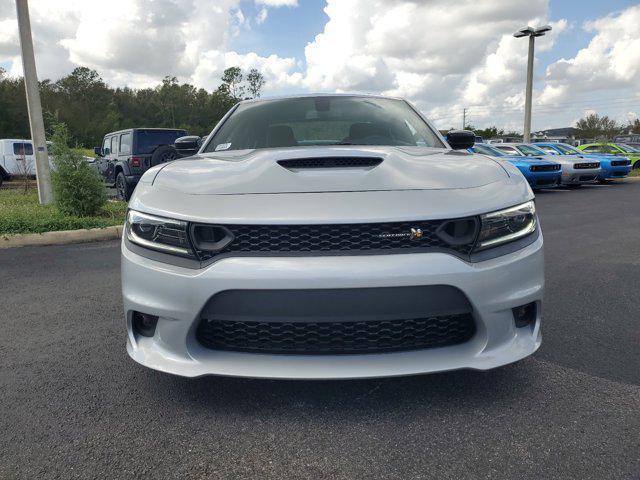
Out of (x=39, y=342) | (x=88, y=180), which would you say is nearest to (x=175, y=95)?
(x=88, y=180)

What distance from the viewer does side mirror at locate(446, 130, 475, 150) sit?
3.19m

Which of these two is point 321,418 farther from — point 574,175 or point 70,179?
point 574,175

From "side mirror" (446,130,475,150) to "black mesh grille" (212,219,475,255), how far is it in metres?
1.58

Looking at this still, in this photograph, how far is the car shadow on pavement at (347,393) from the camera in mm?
2049

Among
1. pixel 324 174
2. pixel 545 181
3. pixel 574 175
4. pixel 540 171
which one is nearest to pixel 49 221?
pixel 324 174

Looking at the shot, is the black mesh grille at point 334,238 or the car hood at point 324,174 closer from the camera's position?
the black mesh grille at point 334,238

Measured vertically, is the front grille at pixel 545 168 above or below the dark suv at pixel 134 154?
below

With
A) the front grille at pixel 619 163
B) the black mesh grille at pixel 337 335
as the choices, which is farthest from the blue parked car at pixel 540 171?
the black mesh grille at pixel 337 335

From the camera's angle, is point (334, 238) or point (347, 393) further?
point (347, 393)

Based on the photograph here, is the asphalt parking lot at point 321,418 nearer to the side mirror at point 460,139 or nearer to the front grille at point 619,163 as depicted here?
the side mirror at point 460,139

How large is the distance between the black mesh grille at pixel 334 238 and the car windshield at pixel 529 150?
14166mm

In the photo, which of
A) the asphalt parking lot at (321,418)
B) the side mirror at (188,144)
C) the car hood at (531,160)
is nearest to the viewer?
the asphalt parking lot at (321,418)

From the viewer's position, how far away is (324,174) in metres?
2.00

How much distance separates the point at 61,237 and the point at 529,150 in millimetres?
13413
